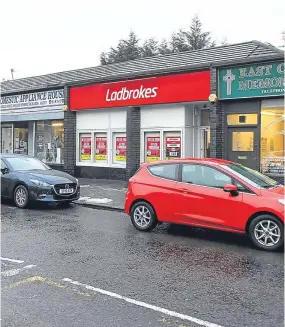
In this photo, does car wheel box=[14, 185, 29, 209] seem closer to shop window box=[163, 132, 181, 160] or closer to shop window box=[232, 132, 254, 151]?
shop window box=[163, 132, 181, 160]

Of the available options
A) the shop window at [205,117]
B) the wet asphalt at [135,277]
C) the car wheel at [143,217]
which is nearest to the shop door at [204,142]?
the shop window at [205,117]

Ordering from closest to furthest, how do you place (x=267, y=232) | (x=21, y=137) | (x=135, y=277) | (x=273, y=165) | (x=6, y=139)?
(x=135, y=277), (x=267, y=232), (x=273, y=165), (x=21, y=137), (x=6, y=139)

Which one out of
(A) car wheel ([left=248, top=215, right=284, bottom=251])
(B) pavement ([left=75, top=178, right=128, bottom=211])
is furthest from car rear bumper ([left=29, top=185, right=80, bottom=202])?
(A) car wheel ([left=248, top=215, right=284, bottom=251])

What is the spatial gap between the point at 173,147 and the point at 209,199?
9.16 m

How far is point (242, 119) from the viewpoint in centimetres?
1516

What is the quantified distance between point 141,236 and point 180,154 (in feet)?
28.4

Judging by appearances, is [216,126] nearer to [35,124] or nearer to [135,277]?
[135,277]

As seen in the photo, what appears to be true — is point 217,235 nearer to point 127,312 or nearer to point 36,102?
point 127,312

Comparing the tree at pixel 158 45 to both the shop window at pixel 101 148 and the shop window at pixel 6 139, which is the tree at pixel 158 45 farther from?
the shop window at pixel 101 148

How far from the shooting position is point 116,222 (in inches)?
397

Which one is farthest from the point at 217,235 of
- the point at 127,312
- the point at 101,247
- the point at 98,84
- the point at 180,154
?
the point at 98,84

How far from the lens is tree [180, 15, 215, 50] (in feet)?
202

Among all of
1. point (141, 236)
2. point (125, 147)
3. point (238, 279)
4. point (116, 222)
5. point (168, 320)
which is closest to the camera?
point (168, 320)

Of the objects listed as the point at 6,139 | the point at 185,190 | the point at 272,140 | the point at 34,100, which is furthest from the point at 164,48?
the point at 185,190
